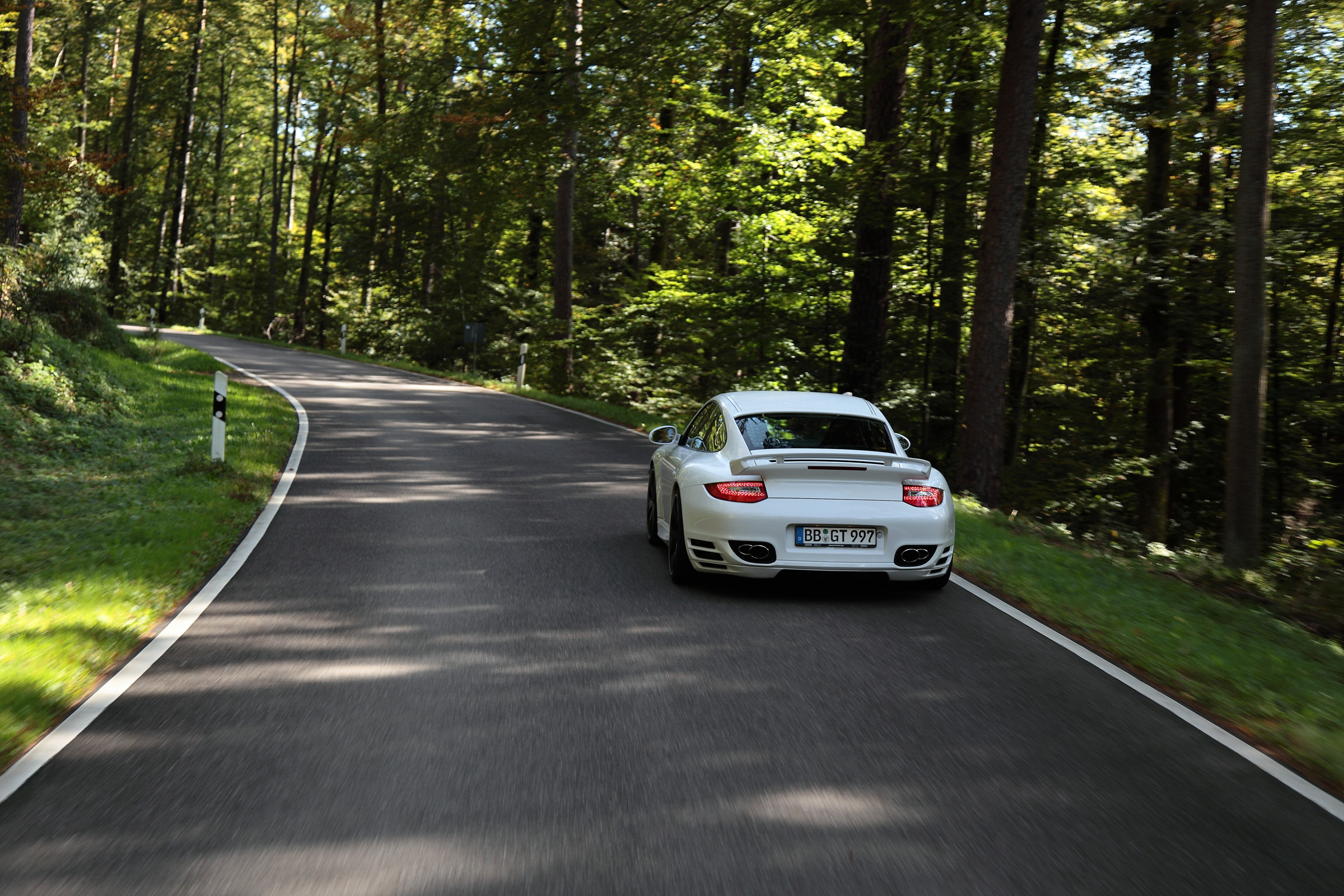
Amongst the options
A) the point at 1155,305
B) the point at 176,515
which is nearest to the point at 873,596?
the point at 176,515

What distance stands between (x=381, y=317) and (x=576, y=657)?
39160 millimetres

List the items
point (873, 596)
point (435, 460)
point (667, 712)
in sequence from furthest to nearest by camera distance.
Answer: point (435, 460) → point (873, 596) → point (667, 712)

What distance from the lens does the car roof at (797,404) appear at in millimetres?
8367

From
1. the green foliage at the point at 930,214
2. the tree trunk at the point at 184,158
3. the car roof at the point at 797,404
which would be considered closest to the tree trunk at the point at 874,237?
the green foliage at the point at 930,214

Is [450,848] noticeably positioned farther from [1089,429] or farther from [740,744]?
[1089,429]

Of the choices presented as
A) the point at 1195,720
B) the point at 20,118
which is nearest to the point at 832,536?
the point at 1195,720

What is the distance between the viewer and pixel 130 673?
18.4 feet

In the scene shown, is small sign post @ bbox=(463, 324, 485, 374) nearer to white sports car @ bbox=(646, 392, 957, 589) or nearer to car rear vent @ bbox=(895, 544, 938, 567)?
white sports car @ bbox=(646, 392, 957, 589)

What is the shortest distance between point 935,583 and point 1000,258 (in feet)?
22.6

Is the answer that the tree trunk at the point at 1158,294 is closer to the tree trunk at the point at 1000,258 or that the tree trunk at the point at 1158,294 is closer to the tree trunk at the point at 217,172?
the tree trunk at the point at 1000,258

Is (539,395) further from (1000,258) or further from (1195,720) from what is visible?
(1195,720)

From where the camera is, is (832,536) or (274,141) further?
(274,141)

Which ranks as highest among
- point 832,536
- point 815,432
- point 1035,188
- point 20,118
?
point 20,118

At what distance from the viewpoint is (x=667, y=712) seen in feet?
16.6
